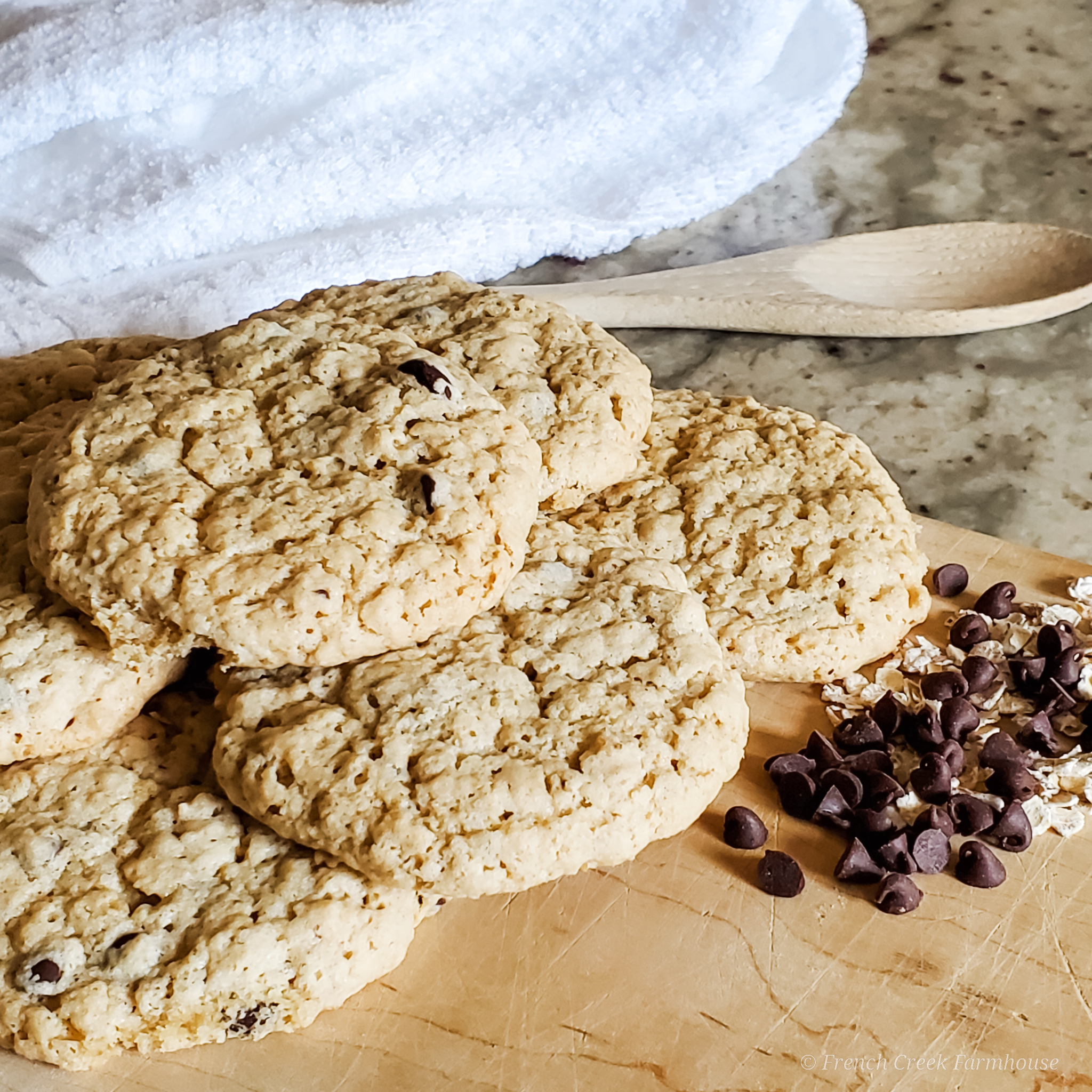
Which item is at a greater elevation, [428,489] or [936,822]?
[428,489]

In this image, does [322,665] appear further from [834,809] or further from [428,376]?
Answer: [834,809]

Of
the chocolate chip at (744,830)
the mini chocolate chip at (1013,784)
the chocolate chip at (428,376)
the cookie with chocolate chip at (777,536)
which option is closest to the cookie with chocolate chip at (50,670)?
the chocolate chip at (428,376)

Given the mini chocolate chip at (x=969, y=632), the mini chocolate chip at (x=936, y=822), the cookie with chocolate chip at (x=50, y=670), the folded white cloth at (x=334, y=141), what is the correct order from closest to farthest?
the cookie with chocolate chip at (x=50, y=670)
the mini chocolate chip at (x=936, y=822)
the mini chocolate chip at (x=969, y=632)
the folded white cloth at (x=334, y=141)

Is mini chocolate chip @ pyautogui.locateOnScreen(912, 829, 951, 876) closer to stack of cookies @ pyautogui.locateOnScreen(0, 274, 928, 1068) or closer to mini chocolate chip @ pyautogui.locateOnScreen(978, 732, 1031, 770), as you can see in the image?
mini chocolate chip @ pyautogui.locateOnScreen(978, 732, 1031, 770)

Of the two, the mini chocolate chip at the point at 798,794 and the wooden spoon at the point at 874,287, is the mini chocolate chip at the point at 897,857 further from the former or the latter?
the wooden spoon at the point at 874,287

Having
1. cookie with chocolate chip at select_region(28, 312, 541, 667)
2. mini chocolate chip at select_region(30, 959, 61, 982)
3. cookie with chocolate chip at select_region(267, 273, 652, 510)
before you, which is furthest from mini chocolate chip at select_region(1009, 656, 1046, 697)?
mini chocolate chip at select_region(30, 959, 61, 982)

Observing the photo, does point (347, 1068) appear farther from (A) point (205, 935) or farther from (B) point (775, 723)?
(B) point (775, 723)

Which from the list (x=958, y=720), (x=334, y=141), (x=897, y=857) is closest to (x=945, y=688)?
(x=958, y=720)
